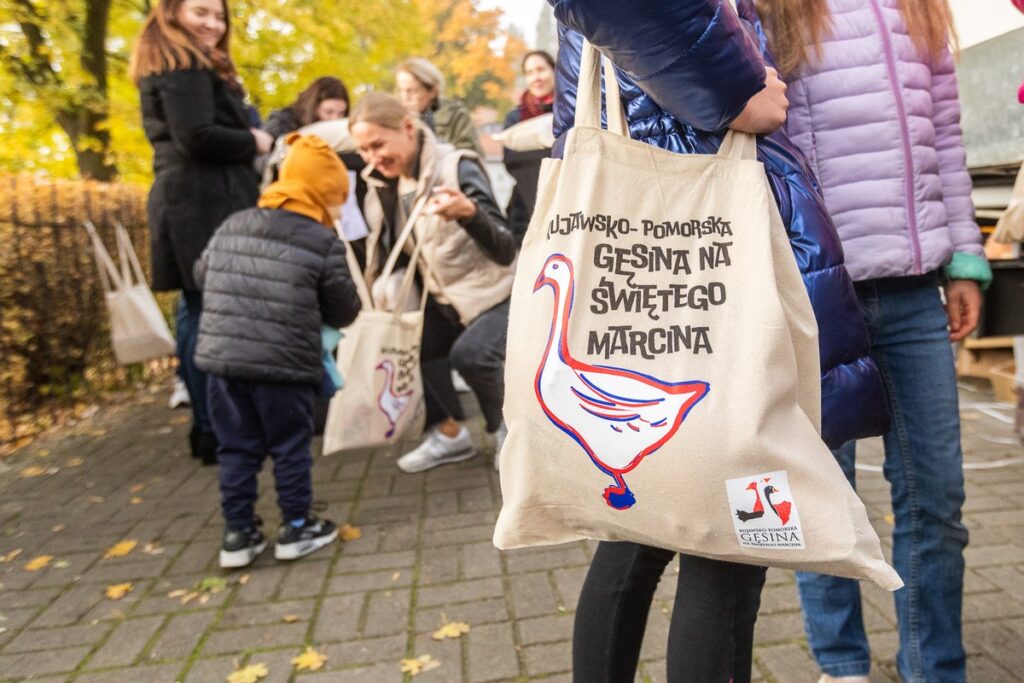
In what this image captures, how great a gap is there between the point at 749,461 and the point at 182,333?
3898mm

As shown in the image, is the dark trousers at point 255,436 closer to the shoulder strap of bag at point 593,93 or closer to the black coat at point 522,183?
the black coat at point 522,183

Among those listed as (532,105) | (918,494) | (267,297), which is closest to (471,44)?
(532,105)

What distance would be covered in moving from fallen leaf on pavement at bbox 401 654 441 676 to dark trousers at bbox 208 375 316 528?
1055 millimetres

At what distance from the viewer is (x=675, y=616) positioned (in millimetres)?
1432

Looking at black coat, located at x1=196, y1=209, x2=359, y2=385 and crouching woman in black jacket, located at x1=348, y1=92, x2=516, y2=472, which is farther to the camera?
crouching woman in black jacket, located at x1=348, y1=92, x2=516, y2=472

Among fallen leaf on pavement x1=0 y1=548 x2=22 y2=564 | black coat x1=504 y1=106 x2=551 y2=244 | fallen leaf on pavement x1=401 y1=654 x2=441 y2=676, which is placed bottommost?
fallen leaf on pavement x1=401 y1=654 x2=441 y2=676

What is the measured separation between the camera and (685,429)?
114 centimetres

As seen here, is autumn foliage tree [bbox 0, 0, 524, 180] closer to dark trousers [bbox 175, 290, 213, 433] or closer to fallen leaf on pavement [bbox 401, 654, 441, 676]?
dark trousers [bbox 175, 290, 213, 433]

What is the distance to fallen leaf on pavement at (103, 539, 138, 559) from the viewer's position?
339 centimetres

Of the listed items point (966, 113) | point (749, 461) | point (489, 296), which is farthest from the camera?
point (966, 113)

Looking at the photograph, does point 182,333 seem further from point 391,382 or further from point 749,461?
point 749,461

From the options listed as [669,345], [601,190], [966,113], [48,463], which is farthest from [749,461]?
[966,113]

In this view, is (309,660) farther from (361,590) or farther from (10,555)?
(10,555)

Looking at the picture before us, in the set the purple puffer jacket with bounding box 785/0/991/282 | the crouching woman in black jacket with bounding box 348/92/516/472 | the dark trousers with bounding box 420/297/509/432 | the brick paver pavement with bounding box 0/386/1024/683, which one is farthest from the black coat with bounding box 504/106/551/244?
the purple puffer jacket with bounding box 785/0/991/282
